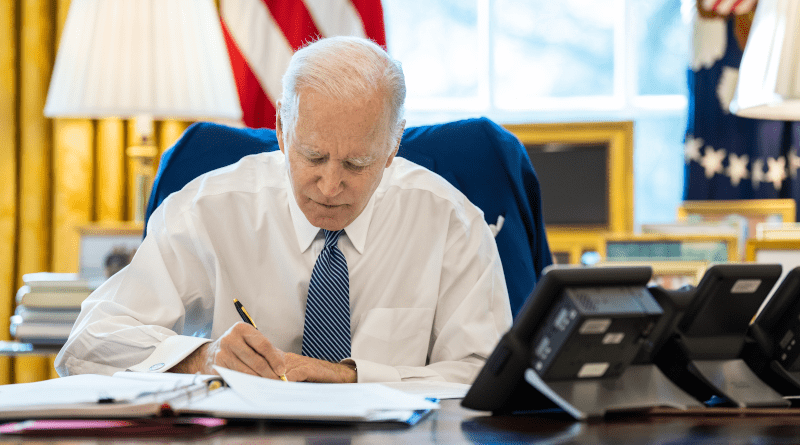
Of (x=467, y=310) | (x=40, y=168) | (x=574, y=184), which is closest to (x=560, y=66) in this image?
(x=574, y=184)

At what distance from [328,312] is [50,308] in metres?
0.93

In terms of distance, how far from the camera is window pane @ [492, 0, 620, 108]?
3.34m

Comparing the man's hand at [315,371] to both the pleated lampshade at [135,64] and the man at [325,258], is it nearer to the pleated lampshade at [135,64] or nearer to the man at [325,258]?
the man at [325,258]

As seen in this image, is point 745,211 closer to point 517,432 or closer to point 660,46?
point 660,46

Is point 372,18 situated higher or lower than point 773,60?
higher

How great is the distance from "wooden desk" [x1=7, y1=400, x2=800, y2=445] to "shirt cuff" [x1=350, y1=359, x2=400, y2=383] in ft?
1.14

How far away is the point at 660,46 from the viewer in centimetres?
323

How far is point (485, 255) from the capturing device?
133 cm

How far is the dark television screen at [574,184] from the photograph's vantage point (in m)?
2.59

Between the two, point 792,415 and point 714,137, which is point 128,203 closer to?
point 714,137

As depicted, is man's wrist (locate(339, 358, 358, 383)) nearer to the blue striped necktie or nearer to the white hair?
the blue striped necktie

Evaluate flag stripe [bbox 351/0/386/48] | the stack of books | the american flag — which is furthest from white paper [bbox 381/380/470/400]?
flag stripe [bbox 351/0/386/48]

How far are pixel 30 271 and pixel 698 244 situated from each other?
2203 millimetres

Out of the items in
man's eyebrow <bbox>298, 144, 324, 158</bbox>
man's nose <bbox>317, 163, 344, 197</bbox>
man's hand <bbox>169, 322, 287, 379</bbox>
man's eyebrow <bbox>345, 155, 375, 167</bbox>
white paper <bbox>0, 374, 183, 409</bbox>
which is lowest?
man's hand <bbox>169, 322, 287, 379</bbox>
